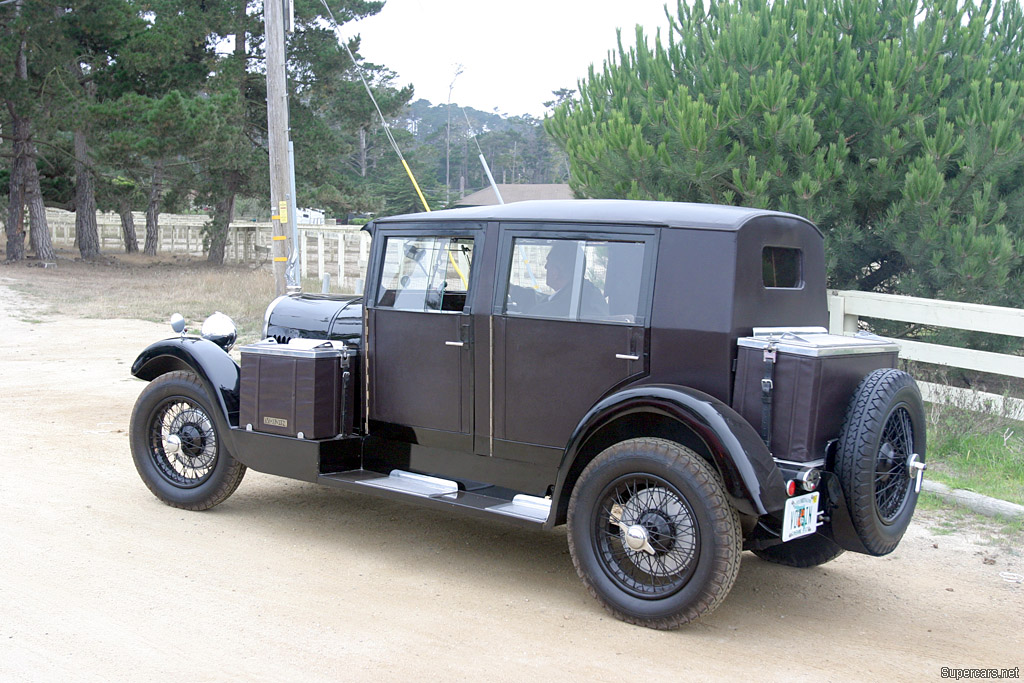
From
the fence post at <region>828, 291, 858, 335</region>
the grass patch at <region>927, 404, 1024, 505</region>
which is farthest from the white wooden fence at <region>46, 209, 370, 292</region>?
the grass patch at <region>927, 404, 1024, 505</region>

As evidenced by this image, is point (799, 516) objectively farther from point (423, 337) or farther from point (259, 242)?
point (259, 242)

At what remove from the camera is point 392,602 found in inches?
176

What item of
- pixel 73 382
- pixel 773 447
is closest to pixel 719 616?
pixel 773 447

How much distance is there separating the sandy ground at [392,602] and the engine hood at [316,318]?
1199mm

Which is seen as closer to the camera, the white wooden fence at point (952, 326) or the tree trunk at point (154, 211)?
the white wooden fence at point (952, 326)

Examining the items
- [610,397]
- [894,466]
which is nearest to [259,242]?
[610,397]

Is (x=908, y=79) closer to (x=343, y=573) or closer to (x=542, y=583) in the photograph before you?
(x=542, y=583)

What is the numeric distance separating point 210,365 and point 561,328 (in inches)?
99.8

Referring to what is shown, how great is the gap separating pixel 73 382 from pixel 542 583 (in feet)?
26.4

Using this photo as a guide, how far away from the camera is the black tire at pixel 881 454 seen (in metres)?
4.12

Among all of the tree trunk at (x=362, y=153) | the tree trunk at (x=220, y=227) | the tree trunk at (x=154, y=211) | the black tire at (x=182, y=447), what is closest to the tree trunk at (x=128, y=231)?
the tree trunk at (x=154, y=211)

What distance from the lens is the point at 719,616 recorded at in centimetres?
444

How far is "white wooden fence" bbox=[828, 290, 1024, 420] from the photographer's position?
278 inches

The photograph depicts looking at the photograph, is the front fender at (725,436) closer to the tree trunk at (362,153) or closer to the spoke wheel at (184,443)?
the spoke wheel at (184,443)
